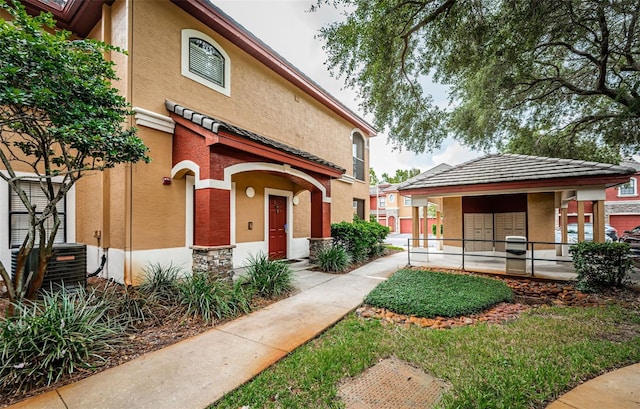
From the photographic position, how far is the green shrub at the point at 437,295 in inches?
199

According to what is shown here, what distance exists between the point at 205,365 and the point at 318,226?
20.5 feet

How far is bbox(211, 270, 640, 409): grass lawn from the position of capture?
8.60 ft

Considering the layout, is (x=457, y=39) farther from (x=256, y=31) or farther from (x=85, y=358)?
(x=85, y=358)

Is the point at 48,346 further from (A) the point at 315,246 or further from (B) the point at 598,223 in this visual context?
(B) the point at 598,223

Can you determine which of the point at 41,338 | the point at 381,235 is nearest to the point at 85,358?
the point at 41,338

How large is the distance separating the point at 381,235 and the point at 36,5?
43.4 feet

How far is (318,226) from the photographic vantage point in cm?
926

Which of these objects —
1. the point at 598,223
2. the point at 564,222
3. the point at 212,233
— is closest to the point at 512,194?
the point at 598,223

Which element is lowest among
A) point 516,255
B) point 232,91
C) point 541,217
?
point 516,255

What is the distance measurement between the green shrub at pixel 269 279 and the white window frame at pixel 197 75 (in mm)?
5292

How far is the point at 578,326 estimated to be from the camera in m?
4.28

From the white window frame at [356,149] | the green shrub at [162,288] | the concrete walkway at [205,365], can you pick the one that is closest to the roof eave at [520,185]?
the white window frame at [356,149]

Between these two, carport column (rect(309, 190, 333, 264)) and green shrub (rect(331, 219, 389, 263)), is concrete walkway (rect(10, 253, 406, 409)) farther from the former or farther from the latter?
green shrub (rect(331, 219, 389, 263))

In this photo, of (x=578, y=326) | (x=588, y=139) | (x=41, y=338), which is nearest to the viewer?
(x=41, y=338)
